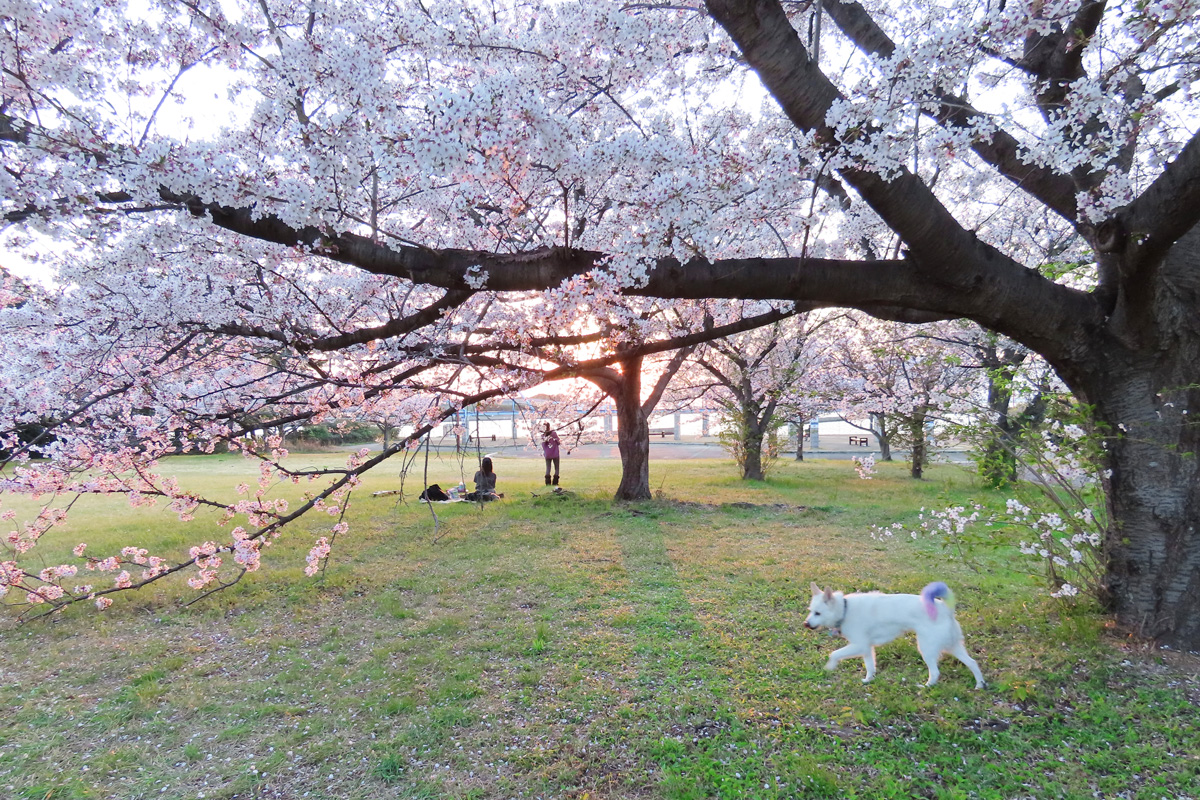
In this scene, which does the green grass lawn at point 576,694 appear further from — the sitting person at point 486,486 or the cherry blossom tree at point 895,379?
the cherry blossom tree at point 895,379

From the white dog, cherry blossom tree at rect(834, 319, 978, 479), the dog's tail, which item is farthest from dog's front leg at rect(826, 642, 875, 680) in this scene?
cherry blossom tree at rect(834, 319, 978, 479)

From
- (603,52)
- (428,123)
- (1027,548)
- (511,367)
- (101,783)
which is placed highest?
(603,52)

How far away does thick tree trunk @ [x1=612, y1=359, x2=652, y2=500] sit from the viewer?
11578mm

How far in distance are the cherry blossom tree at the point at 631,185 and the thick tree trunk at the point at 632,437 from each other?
22.2 feet

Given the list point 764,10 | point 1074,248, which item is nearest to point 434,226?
point 764,10

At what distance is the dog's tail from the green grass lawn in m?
0.52

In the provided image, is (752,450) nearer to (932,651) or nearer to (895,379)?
(895,379)

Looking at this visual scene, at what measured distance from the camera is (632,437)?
1175cm

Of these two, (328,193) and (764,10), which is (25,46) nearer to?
(328,193)

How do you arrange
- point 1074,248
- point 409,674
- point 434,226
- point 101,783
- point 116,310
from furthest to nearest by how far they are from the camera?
point 1074,248
point 434,226
point 116,310
point 409,674
point 101,783

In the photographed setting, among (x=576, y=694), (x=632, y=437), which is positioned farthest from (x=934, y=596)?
(x=632, y=437)

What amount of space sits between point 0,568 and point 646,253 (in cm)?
389

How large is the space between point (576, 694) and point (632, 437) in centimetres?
812

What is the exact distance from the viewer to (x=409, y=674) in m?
4.15
